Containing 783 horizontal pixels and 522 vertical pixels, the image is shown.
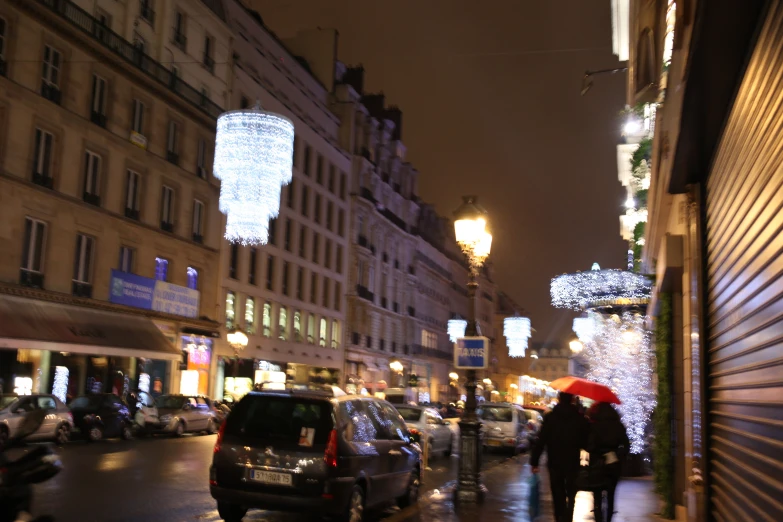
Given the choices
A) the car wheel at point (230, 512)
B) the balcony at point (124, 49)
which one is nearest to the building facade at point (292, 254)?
the balcony at point (124, 49)

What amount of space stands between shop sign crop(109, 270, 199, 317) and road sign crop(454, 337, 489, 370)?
838 inches

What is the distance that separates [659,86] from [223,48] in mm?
32189

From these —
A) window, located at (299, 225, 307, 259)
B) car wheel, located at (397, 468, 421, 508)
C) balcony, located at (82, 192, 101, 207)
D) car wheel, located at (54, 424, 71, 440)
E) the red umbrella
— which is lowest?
car wheel, located at (54, 424, 71, 440)

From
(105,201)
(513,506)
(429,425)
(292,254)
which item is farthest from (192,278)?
(513,506)

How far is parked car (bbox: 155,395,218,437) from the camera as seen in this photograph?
2771 centimetres

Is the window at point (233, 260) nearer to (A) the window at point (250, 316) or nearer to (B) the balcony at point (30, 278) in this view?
(A) the window at point (250, 316)

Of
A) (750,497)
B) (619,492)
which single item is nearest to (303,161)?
(619,492)

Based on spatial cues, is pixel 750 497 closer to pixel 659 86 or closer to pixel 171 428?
pixel 659 86

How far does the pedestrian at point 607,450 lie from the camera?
1012 centimetres

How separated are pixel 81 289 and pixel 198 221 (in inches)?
366

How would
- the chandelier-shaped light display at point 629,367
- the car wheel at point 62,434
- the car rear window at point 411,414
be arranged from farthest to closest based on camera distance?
the car rear window at point 411,414 < the car wheel at point 62,434 < the chandelier-shaped light display at point 629,367

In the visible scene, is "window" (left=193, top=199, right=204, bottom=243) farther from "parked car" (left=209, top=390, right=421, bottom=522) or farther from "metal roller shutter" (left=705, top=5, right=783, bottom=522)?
"metal roller shutter" (left=705, top=5, right=783, bottom=522)

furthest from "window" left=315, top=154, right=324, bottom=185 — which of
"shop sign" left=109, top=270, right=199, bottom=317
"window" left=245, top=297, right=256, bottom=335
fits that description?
"shop sign" left=109, top=270, right=199, bottom=317

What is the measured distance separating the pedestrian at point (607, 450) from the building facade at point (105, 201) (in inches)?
818
